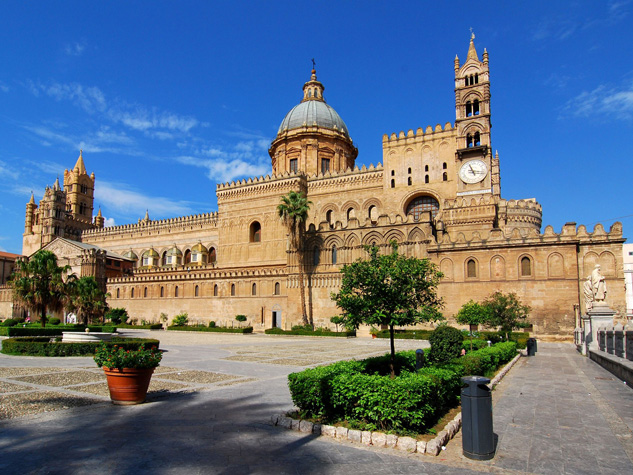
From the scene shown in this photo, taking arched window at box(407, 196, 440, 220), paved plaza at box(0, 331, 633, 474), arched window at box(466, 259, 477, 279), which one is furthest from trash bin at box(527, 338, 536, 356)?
arched window at box(407, 196, 440, 220)

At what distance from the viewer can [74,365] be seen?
1527cm

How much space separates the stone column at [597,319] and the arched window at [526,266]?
1313 centimetres

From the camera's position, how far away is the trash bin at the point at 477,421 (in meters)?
6.16

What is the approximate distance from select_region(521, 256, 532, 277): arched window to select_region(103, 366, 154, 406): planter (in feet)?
105

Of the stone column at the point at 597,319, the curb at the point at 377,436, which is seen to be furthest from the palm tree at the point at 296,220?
the curb at the point at 377,436

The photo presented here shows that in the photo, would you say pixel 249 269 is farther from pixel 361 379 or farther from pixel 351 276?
pixel 361 379

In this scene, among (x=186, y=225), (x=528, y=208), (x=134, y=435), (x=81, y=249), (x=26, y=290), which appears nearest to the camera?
(x=134, y=435)

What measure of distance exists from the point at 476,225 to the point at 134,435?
37212 millimetres

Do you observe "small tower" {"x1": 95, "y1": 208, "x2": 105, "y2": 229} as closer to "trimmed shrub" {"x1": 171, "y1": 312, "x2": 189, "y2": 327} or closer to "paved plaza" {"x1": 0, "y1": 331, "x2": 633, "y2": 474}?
"trimmed shrub" {"x1": 171, "y1": 312, "x2": 189, "y2": 327}

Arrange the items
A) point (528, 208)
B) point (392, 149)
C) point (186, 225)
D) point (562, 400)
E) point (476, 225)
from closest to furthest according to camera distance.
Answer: point (562, 400) → point (476, 225) → point (392, 149) → point (528, 208) → point (186, 225)

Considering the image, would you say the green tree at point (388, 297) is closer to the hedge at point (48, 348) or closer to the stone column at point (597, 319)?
the hedge at point (48, 348)

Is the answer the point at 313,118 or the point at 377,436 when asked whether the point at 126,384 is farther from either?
the point at 313,118

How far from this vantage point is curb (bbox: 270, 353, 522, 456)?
637 centimetres

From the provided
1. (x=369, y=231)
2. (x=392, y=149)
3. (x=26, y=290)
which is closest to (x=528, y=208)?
(x=392, y=149)
